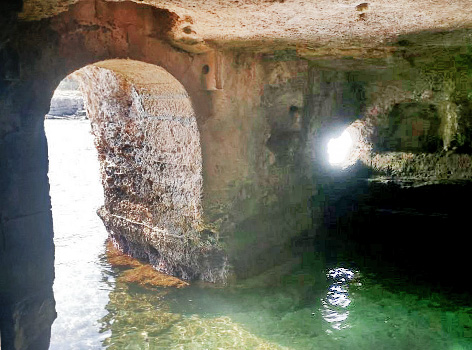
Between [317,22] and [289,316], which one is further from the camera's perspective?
[289,316]

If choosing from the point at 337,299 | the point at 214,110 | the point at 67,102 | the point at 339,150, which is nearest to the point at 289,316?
the point at 337,299

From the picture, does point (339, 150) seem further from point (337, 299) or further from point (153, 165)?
point (153, 165)

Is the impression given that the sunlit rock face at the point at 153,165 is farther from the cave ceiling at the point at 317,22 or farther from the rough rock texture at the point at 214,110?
the cave ceiling at the point at 317,22

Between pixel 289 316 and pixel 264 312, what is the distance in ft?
0.69

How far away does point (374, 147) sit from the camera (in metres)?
6.74

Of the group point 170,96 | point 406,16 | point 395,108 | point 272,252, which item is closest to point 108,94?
point 170,96

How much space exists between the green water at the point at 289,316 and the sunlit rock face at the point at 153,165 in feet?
1.35

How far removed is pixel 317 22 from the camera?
2.88 metres

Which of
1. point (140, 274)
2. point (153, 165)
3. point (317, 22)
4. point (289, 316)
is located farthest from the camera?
point (140, 274)

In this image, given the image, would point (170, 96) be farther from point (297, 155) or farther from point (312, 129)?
point (312, 129)

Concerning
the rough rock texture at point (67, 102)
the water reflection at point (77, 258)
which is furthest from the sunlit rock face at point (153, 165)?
the rough rock texture at point (67, 102)

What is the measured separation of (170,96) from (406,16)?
6.37 feet

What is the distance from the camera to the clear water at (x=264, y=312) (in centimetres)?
327

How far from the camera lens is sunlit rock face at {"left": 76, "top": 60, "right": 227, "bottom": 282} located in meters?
3.89
